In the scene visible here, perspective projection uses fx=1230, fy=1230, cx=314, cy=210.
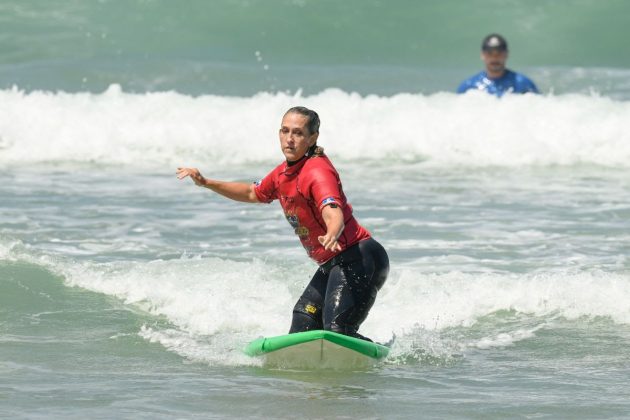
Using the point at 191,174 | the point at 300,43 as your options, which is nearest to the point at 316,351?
the point at 191,174

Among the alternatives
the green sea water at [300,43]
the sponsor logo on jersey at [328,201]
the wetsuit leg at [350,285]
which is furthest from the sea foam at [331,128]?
the sponsor logo on jersey at [328,201]

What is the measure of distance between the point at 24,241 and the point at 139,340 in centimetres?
302

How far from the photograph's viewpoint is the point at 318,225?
654cm

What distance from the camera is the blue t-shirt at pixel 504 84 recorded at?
50.5ft

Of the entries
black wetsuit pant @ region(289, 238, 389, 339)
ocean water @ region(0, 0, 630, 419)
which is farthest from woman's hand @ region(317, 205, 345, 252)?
ocean water @ region(0, 0, 630, 419)

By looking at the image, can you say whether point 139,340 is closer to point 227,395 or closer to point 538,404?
point 227,395

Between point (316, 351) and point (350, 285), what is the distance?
40 cm

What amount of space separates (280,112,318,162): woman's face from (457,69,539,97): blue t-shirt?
918 cm

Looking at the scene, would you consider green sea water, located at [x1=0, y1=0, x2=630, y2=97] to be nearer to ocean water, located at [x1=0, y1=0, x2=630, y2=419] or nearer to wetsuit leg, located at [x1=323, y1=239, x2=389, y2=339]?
ocean water, located at [x1=0, y1=0, x2=630, y2=419]

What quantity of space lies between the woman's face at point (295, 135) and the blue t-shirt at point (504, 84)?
9176 millimetres

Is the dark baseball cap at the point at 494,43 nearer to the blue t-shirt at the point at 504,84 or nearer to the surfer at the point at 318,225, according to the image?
the blue t-shirt at the point at 504,84

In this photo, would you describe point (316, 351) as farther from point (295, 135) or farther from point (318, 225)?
point (295, 135)

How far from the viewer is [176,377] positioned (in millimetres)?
6637

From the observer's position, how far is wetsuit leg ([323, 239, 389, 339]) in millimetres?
6680
